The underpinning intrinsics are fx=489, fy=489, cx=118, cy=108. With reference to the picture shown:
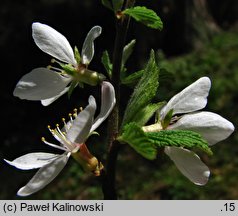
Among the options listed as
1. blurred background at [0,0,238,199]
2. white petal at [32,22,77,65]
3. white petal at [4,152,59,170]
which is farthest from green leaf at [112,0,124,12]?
blurred background at [0,0,238,199]

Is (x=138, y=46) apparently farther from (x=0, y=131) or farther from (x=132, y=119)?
(x=132, y=119)

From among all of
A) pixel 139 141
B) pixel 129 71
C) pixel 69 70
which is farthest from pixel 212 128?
pixel 129 71

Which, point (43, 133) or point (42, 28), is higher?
point (42, 28)

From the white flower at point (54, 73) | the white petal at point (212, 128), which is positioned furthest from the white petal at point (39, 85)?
the white petal at point (212, 128)

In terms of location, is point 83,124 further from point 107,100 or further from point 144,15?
point 144,15

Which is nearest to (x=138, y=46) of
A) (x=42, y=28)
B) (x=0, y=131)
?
(x=0, y=131)

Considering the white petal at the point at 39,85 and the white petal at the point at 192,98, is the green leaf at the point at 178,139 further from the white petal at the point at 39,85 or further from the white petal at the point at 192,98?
the white petal at the point at 39,85

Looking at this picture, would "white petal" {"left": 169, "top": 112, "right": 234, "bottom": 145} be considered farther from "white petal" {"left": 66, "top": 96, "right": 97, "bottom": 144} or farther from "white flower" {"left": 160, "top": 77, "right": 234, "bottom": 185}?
"white petal" {"left": 66, "top": 96, "right": 97, "bottom": 144}
